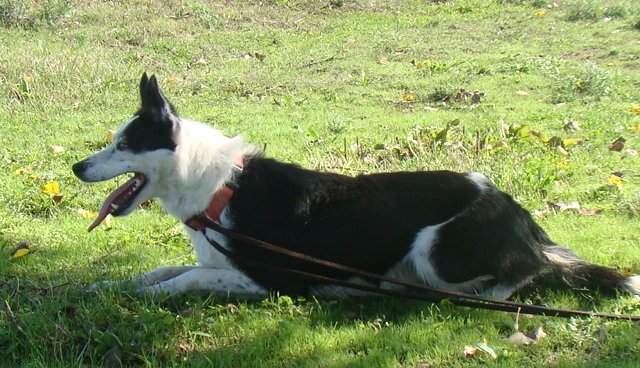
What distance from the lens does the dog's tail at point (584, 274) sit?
14.5 ft

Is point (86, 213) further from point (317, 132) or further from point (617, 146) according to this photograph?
point (617, 146)

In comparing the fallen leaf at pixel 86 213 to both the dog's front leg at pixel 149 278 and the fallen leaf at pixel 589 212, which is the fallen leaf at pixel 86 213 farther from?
the fallen leaf at pixel 589 212

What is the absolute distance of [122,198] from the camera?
4.60m

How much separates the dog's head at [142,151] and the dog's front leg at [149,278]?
44 centimetres

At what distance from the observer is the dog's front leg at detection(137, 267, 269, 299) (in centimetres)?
445

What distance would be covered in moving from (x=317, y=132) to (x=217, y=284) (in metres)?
4.92

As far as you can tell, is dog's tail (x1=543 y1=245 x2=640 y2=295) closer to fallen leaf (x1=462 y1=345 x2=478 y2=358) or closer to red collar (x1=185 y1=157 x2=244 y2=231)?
fallen leaf (x1=462 y1=345 x2=478 y2=358)

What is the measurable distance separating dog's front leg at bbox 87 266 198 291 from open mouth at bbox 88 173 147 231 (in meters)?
0.45

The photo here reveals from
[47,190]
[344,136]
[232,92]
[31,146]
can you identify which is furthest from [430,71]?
[47,190]

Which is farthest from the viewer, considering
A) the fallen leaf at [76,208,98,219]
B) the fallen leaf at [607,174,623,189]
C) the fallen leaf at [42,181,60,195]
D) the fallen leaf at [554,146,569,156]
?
the fallen leaf at [554,146,569,156]

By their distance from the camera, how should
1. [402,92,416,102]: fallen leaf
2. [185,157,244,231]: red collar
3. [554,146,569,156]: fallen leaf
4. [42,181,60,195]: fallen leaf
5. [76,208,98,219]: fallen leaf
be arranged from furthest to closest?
Result: [402,92,416,102]: fallen leaf < [554,146,569,156]: fallen leaf < [42,181,60,195]: fallen leaf < [76,208,98,219]: fallen leaf < [185,157,244,231]: red collar

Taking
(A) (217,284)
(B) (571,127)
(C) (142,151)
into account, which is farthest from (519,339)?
(B) (571,127)

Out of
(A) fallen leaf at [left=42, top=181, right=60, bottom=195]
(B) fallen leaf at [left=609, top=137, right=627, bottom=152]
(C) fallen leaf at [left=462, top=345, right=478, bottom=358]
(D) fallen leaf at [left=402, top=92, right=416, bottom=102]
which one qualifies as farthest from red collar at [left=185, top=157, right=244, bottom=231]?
(D) fallen leaf at [left=402, top=92, right=416, bottom=102]

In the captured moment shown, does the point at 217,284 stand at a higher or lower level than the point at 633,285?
lower
